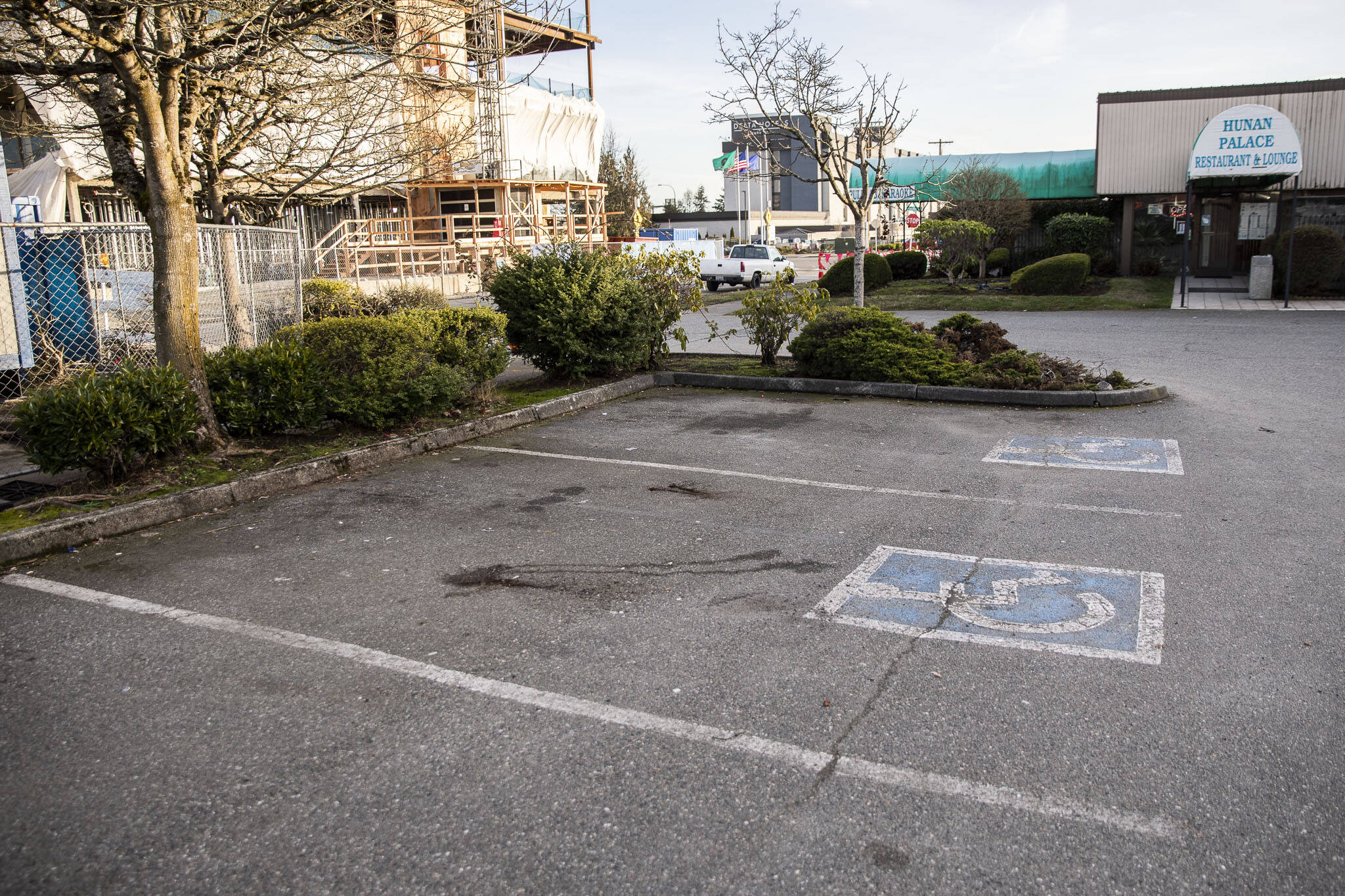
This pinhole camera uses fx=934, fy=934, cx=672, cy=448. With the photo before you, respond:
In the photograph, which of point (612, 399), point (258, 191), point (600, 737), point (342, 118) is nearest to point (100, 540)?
point (600, 737)

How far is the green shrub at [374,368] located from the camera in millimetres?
8625

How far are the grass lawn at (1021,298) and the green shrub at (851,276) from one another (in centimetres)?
34

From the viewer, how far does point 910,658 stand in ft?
14.0

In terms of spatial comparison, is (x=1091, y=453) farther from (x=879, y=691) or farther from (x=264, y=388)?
(x=264, y=388)

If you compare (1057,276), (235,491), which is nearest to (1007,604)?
(235,491)

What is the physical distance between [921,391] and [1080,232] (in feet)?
69.7

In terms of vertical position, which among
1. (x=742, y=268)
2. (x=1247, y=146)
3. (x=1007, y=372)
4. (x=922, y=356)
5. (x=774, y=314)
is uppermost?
(x=1247, y=146)

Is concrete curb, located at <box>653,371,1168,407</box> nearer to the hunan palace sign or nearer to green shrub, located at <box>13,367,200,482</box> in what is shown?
green shrub, located at <box>13,367,200,482</box>

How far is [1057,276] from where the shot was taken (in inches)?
971

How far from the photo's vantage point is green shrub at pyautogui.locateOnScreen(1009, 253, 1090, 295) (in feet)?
80.5

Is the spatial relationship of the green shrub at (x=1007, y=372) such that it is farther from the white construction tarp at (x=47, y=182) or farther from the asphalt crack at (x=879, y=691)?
the white construction tarp at (x=47, y=182)

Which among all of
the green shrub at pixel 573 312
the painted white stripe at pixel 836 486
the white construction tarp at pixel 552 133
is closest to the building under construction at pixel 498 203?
the white construction tarp at pixel 552 133

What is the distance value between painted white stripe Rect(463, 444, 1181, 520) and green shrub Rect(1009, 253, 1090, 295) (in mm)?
19869

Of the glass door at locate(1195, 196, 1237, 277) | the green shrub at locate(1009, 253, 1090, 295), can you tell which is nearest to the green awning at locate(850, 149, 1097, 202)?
the glass door at locate(1195, 196, 1237, 277)
